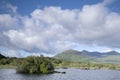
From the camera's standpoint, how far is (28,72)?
138500 mm

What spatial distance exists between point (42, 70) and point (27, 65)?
10.1m

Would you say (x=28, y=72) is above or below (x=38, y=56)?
below

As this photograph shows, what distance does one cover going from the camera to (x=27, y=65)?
450 ft

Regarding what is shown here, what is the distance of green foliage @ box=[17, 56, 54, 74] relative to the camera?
138375mm

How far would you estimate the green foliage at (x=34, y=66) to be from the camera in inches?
5448

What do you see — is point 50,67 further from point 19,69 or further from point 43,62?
point 19,69

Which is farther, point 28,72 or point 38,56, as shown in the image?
point 38,56

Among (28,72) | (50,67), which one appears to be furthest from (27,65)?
(50,67)

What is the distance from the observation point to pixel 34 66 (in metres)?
140

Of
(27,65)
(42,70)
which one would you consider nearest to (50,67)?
(42,70)

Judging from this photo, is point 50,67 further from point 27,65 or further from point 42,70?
point 27,65

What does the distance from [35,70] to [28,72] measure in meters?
4.35

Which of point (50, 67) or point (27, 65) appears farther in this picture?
point (50, 67)

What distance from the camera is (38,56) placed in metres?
148
